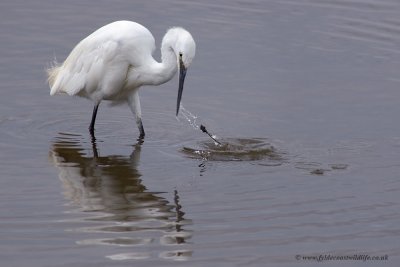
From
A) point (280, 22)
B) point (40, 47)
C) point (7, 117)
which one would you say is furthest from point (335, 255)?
point (280, 22)

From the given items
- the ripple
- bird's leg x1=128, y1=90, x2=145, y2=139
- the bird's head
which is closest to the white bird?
bird's leg x1=128, y1=90, x2=145, y2=139

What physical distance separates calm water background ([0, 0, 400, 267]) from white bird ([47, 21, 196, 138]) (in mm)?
435

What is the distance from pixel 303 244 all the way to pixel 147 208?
1.53m

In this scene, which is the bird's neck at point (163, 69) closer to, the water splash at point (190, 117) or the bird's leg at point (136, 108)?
the bird's leg at point (136, 108)

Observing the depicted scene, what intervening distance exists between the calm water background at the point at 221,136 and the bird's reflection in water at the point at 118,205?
0.8 inches

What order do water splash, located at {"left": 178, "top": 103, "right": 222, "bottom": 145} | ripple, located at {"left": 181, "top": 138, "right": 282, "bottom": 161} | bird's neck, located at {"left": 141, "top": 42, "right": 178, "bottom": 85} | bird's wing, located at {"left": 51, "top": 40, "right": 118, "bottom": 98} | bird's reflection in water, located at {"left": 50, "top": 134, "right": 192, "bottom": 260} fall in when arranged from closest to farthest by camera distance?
1. bird's reflection in water, located at {"left": 50, "top": 134, "right": 192, "bottom": 260}
2. ripple, located at {"left": 181, "top": 138, "right": 282, "bottom": 161}
3. bird's neck, located at {"left": 141, "top": 42, "right": 178, "bottom": 85}
4. bird's wing, located at {"left": 51, "top": 40, "right": 118, "bottom": 98}
5. water splash, located at {"left": 178, "top": 103, "right": 222, "bottom": 145}

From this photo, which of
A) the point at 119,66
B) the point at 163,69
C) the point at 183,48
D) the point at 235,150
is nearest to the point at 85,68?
the point at 119,66

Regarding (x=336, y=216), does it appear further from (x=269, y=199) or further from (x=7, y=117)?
(x=7, y=117)

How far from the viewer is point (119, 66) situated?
10.9 metres

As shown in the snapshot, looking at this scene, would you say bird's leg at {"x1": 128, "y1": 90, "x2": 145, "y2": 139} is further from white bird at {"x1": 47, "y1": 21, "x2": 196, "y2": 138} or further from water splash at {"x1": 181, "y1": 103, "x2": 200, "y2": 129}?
water splash at {"x1": 181, "y1": 103, "x2": 200, "y2": 129}

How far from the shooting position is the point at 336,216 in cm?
861

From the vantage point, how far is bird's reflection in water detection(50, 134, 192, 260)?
7.85 metres

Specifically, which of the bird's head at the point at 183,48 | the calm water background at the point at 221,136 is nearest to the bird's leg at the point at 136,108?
the calm water background at the point at 221,136

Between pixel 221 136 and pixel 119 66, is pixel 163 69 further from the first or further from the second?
pixel 221 136
